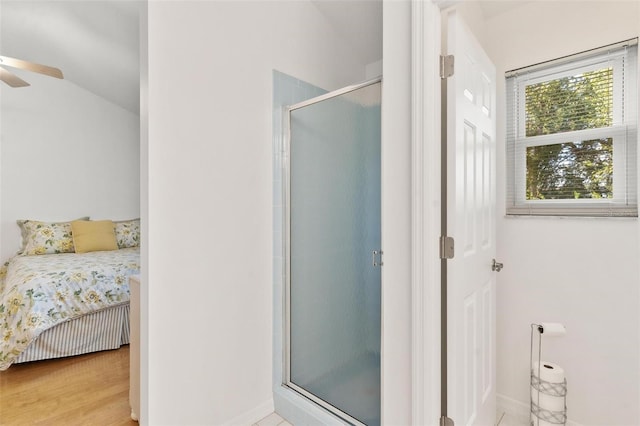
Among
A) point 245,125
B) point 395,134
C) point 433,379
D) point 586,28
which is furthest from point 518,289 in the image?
point 245,125

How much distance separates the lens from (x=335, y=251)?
6.16 ft

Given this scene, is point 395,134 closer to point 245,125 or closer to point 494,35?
point 245,125

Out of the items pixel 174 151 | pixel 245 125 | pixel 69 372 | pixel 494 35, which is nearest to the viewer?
pixel 174 151

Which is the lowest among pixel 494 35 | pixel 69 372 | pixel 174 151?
pixel 69 372

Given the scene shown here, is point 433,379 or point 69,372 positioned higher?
point 433,379

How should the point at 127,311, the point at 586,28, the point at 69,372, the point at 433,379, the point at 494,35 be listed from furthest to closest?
the point at 127,311 → the point at 69,372 → the point at 494,35 → the point at 586,28 → the point at 433,379

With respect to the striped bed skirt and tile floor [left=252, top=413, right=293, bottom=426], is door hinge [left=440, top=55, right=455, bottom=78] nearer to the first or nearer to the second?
tile floor [left=252, top=413, right=293, bottom=426]

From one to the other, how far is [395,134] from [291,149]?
82 cm

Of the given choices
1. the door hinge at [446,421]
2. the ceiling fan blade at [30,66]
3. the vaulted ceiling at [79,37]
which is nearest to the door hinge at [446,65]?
the door hinge at [446,421]

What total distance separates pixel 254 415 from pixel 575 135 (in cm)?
229

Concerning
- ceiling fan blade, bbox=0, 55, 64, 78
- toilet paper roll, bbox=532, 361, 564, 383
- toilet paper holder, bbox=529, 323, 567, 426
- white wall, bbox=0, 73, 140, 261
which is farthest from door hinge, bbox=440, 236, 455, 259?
white wall, bbox=0, 73, 140, 261

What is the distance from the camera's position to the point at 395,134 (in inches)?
51.6

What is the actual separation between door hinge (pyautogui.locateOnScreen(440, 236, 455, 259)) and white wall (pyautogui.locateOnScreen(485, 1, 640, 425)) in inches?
35.5

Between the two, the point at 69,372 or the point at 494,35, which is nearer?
the point at 494,35
